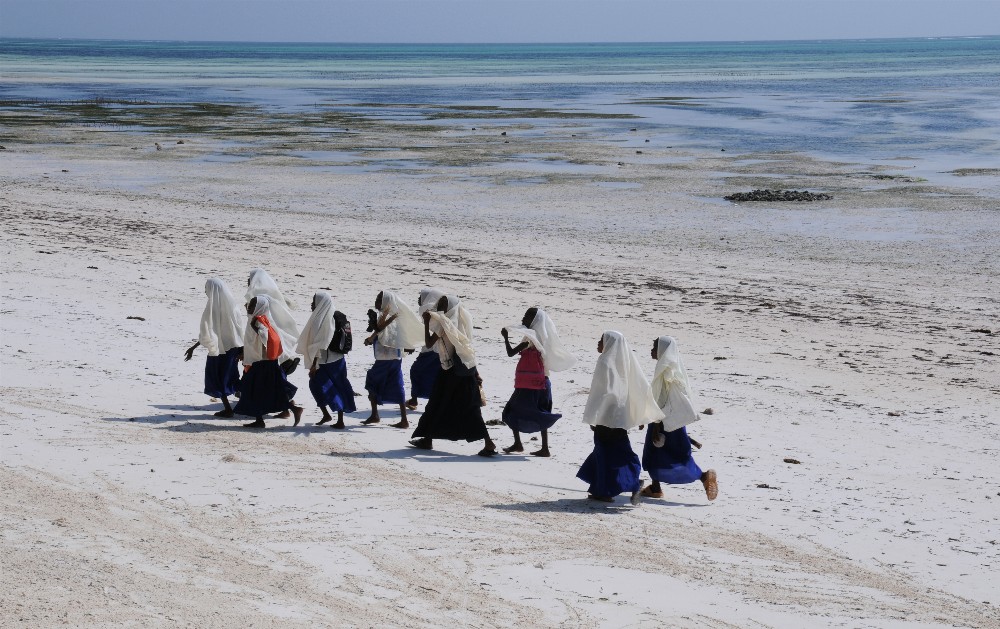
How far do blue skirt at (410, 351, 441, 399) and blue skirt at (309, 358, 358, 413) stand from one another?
2.56ft

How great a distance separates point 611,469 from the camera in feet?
28.1

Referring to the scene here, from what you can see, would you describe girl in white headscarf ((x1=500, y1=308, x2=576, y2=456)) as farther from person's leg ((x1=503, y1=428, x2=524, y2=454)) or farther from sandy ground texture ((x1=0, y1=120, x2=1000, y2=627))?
sandy ground texture ((x1=0, y1=120, x2=1000, y2=627))

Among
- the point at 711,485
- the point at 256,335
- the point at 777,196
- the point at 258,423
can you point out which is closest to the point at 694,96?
the point at 777,196

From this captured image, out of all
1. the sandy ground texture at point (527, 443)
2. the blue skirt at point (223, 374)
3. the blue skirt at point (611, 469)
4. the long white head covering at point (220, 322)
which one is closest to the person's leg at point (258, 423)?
the sandy ground texture at point (527, 443)

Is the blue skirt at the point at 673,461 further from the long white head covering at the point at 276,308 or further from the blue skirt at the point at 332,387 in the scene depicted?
the long white head covering at the point at 276,308

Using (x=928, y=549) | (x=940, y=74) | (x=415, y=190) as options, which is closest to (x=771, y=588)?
(x=928, y=549)

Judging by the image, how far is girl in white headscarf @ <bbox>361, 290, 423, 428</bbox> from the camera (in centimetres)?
1052

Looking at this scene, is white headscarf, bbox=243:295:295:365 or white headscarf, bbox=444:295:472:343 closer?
white headscarf, bbox=444:295:472:343

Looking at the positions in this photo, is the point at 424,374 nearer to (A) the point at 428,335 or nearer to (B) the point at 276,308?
(A) the point at 428,335

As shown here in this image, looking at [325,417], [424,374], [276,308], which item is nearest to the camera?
[325,417]

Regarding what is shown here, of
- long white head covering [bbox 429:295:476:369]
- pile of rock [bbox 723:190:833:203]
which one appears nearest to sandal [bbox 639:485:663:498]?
long white head covering [bbox 429:295:476:369]

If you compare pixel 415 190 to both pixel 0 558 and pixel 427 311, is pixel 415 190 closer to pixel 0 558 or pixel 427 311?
pixel 427 311

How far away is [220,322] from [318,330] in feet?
3.34

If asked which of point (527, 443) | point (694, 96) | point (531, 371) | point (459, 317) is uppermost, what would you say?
point (694, 96)
